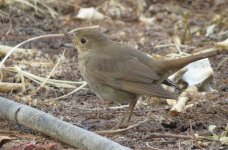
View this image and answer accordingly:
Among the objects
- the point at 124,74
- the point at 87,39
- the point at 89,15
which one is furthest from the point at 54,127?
the point at 89,15

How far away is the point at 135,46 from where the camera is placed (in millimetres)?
8438

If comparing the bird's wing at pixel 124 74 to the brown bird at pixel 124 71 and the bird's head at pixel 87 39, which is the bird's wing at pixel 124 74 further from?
the bird's head at pixel 87 39

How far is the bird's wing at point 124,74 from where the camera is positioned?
5750 millimetres

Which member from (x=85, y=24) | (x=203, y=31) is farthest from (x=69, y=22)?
(x=203, y=31)

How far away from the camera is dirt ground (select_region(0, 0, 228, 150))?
5438 millimetres

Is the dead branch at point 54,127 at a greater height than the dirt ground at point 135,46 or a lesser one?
lesser

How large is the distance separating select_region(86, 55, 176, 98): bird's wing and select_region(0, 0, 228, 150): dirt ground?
298 mm

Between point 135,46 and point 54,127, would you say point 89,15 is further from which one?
point 54,127

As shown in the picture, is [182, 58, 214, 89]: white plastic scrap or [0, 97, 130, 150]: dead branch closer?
[0, 97, 130, 150]: dead branch

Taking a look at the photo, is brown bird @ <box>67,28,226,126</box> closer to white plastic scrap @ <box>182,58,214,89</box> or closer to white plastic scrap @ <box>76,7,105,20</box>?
white plastic scrap @ <box>182,58,214,89</box>

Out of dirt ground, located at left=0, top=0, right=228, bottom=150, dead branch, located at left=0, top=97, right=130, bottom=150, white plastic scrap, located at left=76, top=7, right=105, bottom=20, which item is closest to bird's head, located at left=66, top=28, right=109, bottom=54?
dirt ground, located at left=0, top=0, right=228, bottom=150

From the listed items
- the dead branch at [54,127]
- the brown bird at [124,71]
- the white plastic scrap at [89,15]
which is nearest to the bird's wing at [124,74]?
the brown bird at [124,71]

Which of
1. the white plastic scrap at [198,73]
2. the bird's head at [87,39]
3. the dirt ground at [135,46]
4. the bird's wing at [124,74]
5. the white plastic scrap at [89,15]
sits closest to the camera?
the dirt ground at [135,46]

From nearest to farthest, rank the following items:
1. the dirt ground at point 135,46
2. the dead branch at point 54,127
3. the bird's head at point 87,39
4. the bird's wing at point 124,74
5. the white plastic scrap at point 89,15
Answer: the dead branch at point 54,127 < the dirt ground at point 135,46 < the bird's wing at point 124,74 < the bird's head at point 87,39 < the white plastic scrap at point 89,15
